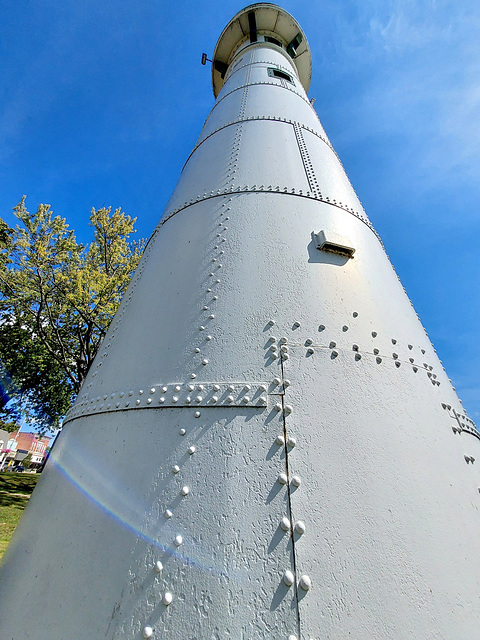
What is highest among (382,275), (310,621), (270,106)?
(270,106)

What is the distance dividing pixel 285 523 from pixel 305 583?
0.19 m

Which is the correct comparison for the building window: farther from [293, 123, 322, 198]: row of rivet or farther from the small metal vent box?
the small metal vent box

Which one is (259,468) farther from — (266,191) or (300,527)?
(266,191)

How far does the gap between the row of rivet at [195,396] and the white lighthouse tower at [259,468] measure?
0.03 feet

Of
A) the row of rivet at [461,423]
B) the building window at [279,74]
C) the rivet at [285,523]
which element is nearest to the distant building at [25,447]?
the building window at [279,74]

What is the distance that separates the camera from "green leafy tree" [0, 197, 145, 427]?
10750mm

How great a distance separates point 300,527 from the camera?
1255mm

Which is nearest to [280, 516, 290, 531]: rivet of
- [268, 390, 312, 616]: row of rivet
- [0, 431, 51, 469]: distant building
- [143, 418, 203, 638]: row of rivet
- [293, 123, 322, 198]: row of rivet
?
[268, 390, 312, 616]: row of rivet

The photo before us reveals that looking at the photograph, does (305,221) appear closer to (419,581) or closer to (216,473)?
(216,473)

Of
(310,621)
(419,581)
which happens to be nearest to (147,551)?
(310,621)

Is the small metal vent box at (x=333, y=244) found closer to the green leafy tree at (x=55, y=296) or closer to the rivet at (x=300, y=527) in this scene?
the rivet at (x=300, y=527)

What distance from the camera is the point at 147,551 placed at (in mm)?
1275

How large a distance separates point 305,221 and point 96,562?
2.48m

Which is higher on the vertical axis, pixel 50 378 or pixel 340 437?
pixel 50 378
